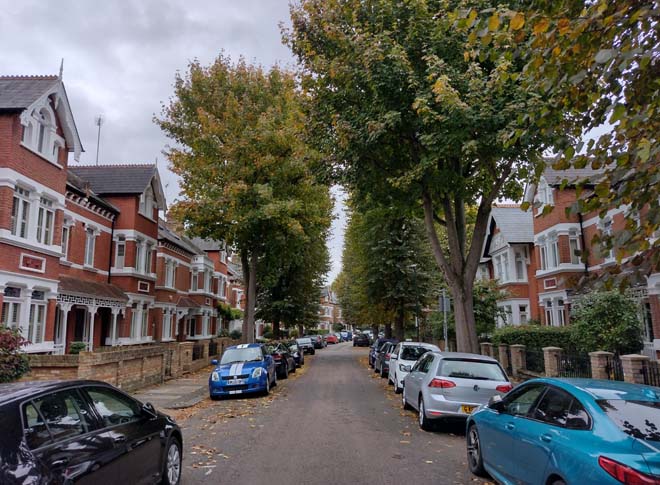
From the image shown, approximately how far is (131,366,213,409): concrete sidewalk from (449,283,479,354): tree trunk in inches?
321

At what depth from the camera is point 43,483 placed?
366 cm

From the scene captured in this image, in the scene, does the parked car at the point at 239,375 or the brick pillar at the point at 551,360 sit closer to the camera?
the brick pillar at the point at 551,360

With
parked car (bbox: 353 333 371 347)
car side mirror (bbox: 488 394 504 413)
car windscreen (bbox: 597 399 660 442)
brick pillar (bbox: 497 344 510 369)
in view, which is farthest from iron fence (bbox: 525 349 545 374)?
parked car (bbox: 353 333 371 347)

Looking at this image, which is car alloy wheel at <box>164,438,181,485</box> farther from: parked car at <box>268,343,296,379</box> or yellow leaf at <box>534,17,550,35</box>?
parked car at <box>268,343,296,379</box>

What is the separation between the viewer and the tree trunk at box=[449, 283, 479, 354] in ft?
48.9

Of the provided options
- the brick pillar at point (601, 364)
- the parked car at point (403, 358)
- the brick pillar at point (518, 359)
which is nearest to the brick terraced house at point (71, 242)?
the parked car at point (403, 358)

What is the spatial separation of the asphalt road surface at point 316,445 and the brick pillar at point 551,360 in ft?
15.3

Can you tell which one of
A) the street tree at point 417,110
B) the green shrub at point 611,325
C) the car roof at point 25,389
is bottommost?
the car roof at point 25,389

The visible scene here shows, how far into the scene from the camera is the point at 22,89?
659 inches

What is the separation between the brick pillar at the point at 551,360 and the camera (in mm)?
14289

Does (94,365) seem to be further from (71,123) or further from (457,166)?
Result: (457,166)

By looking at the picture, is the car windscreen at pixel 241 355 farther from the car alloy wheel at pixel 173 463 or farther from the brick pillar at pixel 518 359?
the car alloy wheel at pixel 173 463

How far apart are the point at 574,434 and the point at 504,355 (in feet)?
50.2

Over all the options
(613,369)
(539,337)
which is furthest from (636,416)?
(539,337)
